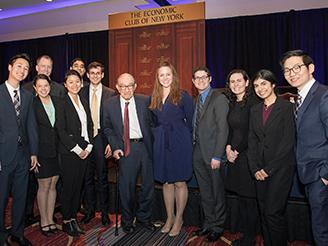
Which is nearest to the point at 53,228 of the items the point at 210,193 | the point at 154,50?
the point at 210,193

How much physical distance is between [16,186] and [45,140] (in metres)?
0.48

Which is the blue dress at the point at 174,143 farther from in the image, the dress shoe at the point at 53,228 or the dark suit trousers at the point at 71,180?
the dress shoe at the point at 53,228

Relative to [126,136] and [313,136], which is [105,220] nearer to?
[126,136]

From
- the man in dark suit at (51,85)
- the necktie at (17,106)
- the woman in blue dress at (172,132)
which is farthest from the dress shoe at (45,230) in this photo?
the man in dark suit at (51,85)

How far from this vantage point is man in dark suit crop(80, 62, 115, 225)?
3.39 metres

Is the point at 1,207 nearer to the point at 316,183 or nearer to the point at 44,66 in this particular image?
the point at 44,66

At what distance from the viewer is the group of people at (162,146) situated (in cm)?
240

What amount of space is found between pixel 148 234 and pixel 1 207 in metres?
1.35

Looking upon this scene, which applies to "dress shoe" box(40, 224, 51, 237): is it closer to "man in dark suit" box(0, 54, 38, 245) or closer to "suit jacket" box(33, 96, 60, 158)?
"man in dark suit" box(0, 54, 38, 245)

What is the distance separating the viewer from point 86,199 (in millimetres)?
3518

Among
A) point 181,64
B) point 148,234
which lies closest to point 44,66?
point 148,234

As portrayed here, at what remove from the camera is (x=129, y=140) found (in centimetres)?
306

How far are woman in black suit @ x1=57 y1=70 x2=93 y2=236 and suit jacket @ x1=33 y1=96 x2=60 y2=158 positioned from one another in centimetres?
7

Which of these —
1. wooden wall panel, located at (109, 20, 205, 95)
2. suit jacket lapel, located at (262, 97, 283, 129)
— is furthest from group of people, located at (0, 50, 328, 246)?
wooden wall panel, located at (109, 20, 205, 95)
